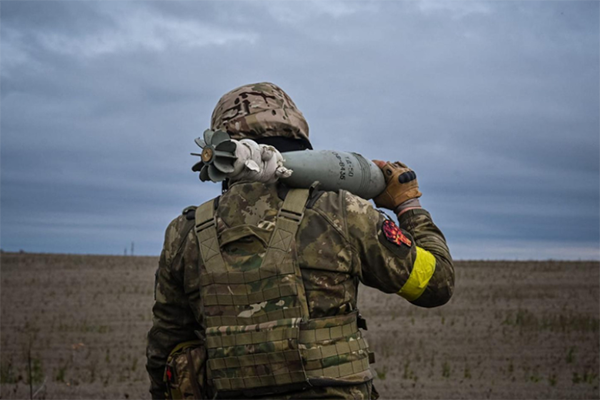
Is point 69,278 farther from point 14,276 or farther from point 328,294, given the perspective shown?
point 328,294

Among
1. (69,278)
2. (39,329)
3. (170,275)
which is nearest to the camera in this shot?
(170,275)

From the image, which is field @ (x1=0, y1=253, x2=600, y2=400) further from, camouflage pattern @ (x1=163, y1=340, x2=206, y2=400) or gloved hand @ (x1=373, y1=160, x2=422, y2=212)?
gloved hand @ (x1=373, y1=160, x2=422, y2=212)

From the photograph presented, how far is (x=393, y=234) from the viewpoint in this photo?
3.08 metres

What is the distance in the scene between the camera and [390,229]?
10.2 feet

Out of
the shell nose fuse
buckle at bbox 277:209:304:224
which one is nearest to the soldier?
buckle at bbox 277:209:304:224

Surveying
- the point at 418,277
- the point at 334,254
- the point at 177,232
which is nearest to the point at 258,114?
the point at 177,232

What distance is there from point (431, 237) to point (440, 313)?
45.5 feet

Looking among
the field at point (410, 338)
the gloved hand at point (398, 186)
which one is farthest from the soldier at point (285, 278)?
the field at point (410, 338)

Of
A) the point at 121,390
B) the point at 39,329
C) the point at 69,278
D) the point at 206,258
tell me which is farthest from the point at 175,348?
the point at 69,278

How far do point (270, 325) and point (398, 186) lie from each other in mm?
1201

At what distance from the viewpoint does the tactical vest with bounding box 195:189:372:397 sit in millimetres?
2918

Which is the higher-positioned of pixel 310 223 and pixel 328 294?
pixel 310 223

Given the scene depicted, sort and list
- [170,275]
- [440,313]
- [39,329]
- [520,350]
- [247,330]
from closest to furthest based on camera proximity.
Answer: [247,330] → [170,275] → [520,350] → [39,329] → [440,313]

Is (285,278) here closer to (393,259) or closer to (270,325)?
(270,325)
